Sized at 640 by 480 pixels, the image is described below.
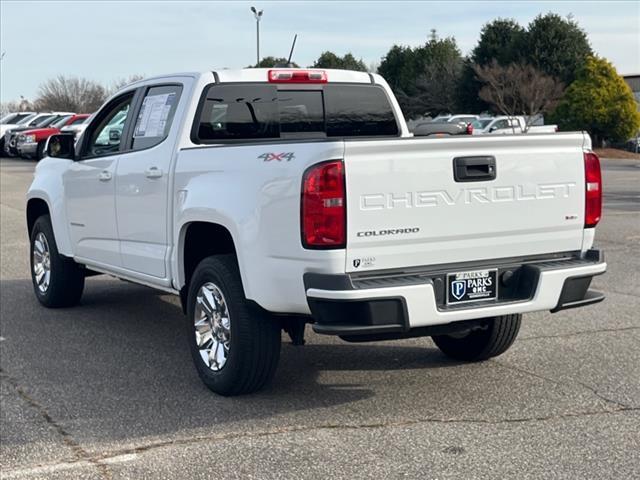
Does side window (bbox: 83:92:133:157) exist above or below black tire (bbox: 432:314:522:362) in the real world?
above

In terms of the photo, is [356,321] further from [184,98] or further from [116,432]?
[184,98]

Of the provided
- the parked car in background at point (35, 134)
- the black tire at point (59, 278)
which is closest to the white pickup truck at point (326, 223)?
the black tire at point (59, 278)

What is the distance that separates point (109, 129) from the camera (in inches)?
308

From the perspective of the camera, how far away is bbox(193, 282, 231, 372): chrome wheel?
230 inches

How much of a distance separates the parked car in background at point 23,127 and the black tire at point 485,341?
3179 cm

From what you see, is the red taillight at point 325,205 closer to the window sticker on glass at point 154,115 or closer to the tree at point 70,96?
the window sticker on glass at point 154,115

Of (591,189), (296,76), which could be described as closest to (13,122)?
(296,76)

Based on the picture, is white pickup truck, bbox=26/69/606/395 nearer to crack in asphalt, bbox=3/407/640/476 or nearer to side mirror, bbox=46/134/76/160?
crack in asphalt, bbox=3/407/640/476

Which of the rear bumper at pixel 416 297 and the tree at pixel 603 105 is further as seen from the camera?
the tree at pixel 603 105

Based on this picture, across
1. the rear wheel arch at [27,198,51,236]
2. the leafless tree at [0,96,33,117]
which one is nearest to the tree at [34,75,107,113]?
the leafless tree at [0,96,33,117]

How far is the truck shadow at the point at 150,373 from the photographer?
18.1ft

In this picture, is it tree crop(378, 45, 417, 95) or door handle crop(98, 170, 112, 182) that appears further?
tree crop(378, 45, 417, 95)

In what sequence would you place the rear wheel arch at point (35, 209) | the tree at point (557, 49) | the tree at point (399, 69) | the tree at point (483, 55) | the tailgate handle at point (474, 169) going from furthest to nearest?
the tree at point (399, 69) < the tree at point (483, 55) < the tree at point (557, 49) < the rear wheel arch at point (35, 209) < the tailgate handle at point (474, 169)

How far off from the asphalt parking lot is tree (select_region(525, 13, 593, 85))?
43657 millimetres
